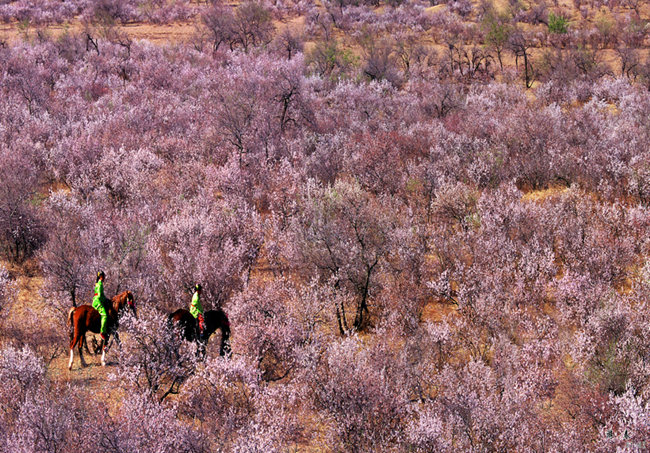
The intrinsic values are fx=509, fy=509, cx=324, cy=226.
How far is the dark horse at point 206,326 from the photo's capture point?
9.41 metres

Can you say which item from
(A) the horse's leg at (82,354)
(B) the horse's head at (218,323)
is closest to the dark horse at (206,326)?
(B) the horse's head at (218,323)

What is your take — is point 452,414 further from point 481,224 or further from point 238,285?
point 481,224

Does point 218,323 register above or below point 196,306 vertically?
below

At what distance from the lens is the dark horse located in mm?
9414

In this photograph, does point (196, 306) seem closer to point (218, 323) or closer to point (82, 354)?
point (218, 323)

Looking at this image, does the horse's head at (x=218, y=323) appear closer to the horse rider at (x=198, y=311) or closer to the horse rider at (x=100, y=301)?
the horse rider at (x=198, y=311)

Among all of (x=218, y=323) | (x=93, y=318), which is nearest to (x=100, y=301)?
(x=93, y=318)

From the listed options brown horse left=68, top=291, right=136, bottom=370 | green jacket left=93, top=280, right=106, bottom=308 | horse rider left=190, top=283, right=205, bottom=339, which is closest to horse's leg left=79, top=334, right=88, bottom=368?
brown horse left=68, top=291, right=136, bottom=370

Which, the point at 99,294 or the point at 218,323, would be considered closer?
the point at 99,294

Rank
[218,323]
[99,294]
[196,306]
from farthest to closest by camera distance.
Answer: [218,323], [196,306], [99,294]

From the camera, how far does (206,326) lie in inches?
374

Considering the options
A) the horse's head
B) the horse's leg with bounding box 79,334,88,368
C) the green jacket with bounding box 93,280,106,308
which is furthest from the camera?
the horse's leg with bounding box 79,334,88,368

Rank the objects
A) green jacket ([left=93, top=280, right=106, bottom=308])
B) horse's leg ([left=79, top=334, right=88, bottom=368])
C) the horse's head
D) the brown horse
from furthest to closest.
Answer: horse's leg ([left=79, top=334, right=88, bottom=368]) < the horse's head < the brown horse < green jacket ([left=93, top=280, right=106, bottom=308])

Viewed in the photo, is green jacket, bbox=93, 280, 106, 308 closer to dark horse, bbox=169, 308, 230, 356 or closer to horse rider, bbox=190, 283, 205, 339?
dark horse, bbox=169, 308, 230, 356
